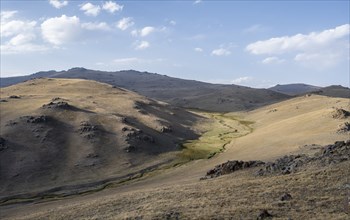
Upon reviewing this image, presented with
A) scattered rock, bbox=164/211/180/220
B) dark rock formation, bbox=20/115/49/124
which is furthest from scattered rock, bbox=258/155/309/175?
dark rock formation, bbox=20/115/49/124

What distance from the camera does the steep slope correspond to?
78125 millimetres

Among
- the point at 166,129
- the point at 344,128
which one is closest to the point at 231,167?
the point at 344,128

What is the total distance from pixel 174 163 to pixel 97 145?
58.8 feet

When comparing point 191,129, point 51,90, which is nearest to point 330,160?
point 191,129

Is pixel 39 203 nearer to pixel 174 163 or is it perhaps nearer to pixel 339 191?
pixel 174 163

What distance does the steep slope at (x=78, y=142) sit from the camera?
78.1 metres

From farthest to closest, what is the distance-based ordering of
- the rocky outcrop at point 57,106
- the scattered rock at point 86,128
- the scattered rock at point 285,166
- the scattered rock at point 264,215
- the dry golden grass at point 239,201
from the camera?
the rocky outcrop at point 57,106 → the scattered rock at point 86,128 → the scattered rock at point 285,166 → the dry golden grass at point 239,201 → the scattered rock at point 264,215

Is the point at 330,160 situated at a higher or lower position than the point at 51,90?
lower

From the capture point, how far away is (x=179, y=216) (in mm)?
36094

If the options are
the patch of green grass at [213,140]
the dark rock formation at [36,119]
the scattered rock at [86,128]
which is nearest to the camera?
the patch of green grass at [213,140]

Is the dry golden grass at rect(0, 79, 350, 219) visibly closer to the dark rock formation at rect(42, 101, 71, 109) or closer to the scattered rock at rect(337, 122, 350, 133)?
the scattered rock at rect(337, 122, 350, 133)

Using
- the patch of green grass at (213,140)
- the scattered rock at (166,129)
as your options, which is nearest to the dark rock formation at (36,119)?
the scattered rock at (166,129)

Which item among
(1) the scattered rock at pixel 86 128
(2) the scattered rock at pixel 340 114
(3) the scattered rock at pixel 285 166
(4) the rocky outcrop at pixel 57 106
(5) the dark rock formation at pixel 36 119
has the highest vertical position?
(4) the rocky outcrop at pixel 57 106

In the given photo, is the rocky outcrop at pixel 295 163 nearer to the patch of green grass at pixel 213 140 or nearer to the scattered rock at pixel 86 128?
the patch of green grass at pixel 213 140
